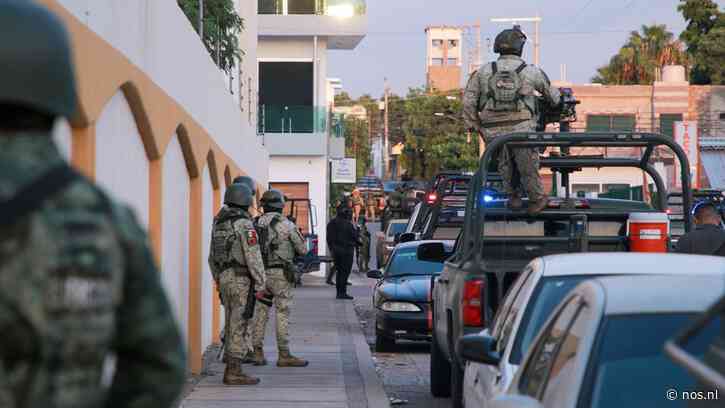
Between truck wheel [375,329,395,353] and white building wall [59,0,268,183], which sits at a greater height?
white building wall [59,0,268,183]

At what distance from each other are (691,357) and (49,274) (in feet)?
6.16

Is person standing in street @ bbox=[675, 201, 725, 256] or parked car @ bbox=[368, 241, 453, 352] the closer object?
person standing in street @ bbox=[675, 201, 725, 256]

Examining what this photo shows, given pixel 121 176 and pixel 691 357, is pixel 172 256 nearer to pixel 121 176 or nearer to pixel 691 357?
pixel 121 176

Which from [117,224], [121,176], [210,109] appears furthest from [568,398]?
[210,109]

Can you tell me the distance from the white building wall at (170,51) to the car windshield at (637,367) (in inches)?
147

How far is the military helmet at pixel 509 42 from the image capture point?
11752 mm

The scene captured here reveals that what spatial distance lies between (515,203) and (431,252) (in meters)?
1.63

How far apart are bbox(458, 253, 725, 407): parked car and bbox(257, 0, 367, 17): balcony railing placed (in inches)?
1455

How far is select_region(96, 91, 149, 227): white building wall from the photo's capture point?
9.05 m

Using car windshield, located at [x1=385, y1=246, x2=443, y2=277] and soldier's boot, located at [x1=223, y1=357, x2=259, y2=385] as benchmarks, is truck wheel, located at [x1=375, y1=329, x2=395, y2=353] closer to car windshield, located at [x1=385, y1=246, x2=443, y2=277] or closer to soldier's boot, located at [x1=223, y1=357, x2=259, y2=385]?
car windshield, located at [x1=385, y1=246, x2=443, y2=277]

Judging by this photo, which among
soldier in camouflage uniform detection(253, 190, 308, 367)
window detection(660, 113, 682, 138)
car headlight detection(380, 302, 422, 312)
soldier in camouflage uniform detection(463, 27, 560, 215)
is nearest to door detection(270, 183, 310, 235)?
car headlight detection(380, 302, 422, 312)

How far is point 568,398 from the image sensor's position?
4.94 metres

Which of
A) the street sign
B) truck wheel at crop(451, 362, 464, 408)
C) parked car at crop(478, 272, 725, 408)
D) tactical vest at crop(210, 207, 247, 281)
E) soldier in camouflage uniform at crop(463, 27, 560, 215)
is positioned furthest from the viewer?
the street sign

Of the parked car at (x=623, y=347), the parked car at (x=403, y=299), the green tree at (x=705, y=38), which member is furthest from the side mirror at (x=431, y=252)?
the green tree at (x=705, y=38)
